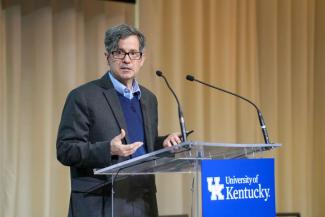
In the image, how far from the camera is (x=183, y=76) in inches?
144

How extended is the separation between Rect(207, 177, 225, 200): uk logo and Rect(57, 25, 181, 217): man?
25 centimetres

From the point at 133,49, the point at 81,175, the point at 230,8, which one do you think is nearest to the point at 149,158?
the point at 81,175

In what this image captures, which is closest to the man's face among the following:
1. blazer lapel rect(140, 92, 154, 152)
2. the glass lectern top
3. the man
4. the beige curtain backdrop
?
the man

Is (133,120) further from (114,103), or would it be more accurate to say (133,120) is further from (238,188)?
(238,188)

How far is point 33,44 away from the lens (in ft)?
10.5

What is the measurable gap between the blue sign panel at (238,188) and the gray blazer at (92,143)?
11.6 inches

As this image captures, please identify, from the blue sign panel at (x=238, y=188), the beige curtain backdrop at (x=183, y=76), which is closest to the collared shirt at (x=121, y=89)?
the blue sign panel at (x=238, y=188)

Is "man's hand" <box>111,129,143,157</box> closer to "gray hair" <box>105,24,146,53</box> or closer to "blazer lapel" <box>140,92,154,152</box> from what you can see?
"blazer lapel" <box>140,92,154,152</box>

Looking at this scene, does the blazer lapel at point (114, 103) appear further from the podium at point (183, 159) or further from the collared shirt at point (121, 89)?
the podium at point (183, 159)

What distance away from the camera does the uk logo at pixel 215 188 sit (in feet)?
5.03

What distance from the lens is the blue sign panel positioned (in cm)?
153

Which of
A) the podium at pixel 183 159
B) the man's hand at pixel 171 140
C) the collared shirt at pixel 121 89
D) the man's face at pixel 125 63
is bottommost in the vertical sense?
the podium at pixel 183 159

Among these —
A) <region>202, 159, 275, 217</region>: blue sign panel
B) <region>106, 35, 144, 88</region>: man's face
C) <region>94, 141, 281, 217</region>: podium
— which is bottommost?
<region>202, 159, 275, 217</region>: blue sign panel

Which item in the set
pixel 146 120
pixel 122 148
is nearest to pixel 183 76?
pixel 146 120
